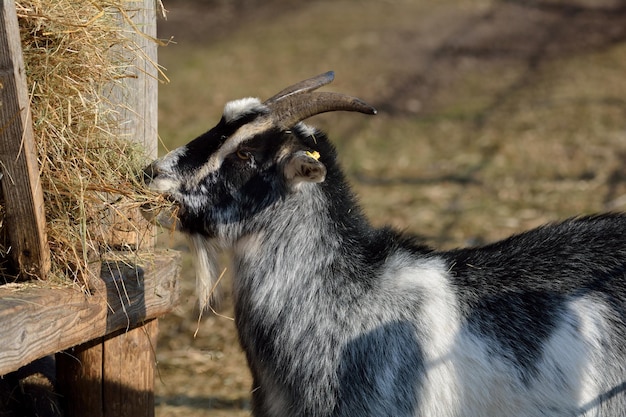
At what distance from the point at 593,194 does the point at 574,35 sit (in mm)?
7021

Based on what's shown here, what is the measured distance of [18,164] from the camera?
3.01m

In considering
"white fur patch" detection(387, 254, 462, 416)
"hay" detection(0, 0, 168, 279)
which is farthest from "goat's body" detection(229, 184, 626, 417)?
"hay" detection(0, 0, 168, 279)

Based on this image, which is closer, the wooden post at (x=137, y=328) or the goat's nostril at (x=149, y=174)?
the goat's nostril at (x=149, y=174)

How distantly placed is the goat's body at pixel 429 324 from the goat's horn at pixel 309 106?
36 cm

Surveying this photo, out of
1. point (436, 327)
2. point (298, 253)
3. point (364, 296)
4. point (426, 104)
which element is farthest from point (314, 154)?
point (426, 104)

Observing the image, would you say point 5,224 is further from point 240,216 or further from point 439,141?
point 439,141

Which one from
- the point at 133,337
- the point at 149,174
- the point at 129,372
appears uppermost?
the point at 149,174

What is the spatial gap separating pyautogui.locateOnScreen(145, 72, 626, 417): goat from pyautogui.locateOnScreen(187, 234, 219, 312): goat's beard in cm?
2

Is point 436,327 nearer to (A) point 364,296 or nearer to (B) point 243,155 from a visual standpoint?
(A) point 364,296

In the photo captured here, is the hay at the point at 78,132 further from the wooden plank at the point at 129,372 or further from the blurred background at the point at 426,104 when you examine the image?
the blurred background at the point at 426,104

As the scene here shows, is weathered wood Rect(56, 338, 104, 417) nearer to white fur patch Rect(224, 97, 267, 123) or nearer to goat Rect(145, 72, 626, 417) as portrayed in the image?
goat Rect(145, 72, 626, 417)

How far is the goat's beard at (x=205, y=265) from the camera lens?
12.0ft

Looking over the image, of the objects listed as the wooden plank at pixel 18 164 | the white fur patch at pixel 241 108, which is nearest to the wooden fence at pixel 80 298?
the wooden plank at pixel 18 164

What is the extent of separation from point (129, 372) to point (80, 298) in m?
0.68
